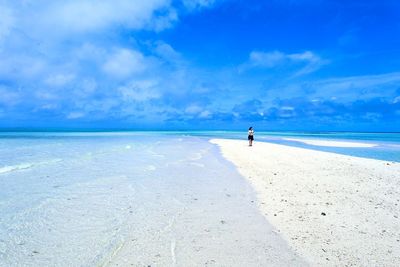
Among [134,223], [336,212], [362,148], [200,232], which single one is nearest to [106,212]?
[134,223]

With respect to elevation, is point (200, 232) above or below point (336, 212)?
below

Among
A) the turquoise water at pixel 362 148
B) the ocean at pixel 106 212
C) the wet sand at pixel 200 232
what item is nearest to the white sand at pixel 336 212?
the wet sand at pixel 200 232

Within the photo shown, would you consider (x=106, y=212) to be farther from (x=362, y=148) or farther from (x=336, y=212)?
(x=362, y=148)

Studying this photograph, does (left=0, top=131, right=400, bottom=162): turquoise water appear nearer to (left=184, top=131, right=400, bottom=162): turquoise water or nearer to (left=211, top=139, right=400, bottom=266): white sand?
(left=184, top=131, right=400, bottom=162): turquoise water

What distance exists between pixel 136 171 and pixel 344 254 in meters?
11.7

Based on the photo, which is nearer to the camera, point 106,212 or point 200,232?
point 200,232

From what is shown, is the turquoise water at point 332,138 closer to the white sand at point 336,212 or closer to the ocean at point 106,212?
the white sand at point 336,212

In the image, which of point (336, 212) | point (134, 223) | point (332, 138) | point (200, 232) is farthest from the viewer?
point (332, 138)

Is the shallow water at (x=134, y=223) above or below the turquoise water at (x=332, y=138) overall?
below

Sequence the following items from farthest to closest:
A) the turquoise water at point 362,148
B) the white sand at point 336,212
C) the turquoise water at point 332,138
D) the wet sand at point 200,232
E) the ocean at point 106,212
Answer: the turquoise water at point 332,138 < the turquoise water at point 362,148 < the ocean at point 106,212 < the white sand at point 336,212 < the wet sand at point 200,232

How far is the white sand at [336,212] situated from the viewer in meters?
5.63

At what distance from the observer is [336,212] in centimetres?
817

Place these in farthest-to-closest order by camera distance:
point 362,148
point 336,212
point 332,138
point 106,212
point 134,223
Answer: point 332,138 → point 362,148 → point 106,212 → point 336,212 → point 134,223

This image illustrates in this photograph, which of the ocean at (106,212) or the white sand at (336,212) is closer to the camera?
the white sand at (336,212)
